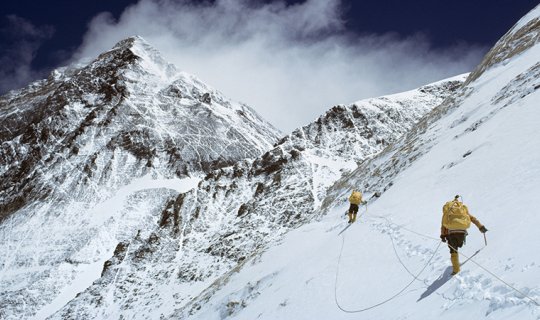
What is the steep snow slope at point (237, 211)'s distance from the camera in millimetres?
86812

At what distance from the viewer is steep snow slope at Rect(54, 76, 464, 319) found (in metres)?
86.8

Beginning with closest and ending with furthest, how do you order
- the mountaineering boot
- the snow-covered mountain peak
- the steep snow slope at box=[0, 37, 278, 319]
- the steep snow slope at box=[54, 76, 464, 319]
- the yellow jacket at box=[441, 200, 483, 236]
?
the mountaineering boot < the yellow jacket at box=[441, 200, 483, 236] < the snow-covered mountain peak < the steep snow slope at box=[54, 76, 464, 319] < the steep snow slope at box=[0, 37, 278, 319]

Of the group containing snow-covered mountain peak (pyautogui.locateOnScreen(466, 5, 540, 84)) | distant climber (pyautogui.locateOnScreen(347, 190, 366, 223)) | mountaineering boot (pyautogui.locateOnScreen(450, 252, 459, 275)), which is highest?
snow-covered mountain peak (pyautogui.locateOnScreen(466, 5, 540, 84))

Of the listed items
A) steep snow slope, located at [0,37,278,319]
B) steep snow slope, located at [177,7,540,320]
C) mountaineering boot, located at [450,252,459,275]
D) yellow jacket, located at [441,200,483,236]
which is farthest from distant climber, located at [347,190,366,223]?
steep snow slope, located at [0,37,278,319]

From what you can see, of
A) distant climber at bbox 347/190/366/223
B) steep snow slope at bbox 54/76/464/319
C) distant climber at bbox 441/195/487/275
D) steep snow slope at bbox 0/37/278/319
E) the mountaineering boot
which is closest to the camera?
the mountaineering boot

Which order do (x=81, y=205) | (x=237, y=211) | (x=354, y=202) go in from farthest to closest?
(x=81, y=205)
(x=237, y=211)
(x=354, y=202)

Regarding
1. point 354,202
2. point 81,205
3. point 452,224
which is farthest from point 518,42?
point 81,205

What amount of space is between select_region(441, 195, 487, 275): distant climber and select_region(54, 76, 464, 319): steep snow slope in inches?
2312

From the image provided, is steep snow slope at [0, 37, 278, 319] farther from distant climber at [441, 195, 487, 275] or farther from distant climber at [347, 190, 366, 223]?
distant climber at [441, 195, 487, 275]

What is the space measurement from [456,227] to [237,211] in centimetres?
9867

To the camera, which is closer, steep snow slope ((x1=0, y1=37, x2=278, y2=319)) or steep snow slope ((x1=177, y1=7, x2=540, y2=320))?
steep snow slope ((x1=177, y1=7, x2=540, y2=320))

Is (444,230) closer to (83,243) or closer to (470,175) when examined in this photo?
(470,175)

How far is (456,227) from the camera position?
42.7ft

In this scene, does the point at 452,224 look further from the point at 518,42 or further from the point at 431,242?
the point at 518,42
